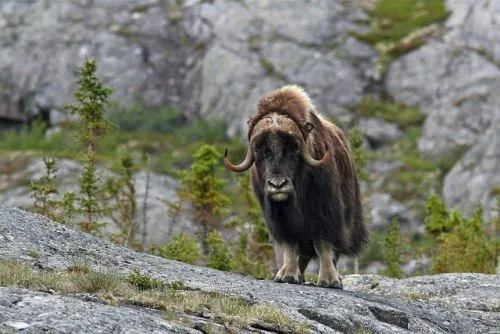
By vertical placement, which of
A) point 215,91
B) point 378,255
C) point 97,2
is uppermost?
point 97,2

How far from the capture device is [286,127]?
1286 cm

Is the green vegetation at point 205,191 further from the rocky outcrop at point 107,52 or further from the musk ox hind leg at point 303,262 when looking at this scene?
the rocky outcrop at point 107,52

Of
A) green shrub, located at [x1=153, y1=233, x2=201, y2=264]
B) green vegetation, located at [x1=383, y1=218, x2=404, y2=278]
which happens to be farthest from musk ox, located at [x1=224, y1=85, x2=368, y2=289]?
green vegetation, located at [x1=383, y1=218, x2=404, y2=278]

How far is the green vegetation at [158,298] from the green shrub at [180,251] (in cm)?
696

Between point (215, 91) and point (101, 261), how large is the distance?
43.7 meters

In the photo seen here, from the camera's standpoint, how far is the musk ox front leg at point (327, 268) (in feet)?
43.7

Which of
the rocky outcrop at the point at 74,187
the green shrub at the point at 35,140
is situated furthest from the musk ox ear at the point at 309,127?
the green shrub at the point at 35,140

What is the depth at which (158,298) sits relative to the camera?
9.65 meters

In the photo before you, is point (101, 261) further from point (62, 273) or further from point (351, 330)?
point (351, 330)

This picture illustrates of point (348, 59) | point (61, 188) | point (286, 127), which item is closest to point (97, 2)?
point (348, 59)

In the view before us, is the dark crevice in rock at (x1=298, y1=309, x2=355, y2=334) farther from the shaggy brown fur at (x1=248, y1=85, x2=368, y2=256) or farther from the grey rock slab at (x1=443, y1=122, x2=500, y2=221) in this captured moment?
the grey rock slab at (x1=443, y1=122, x2=500, y2=221)

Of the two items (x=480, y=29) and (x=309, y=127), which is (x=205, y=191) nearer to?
(x=309, y=127)

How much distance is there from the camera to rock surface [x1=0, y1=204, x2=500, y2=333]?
28.6 feet

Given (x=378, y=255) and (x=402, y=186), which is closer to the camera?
(x=378, y=255)
